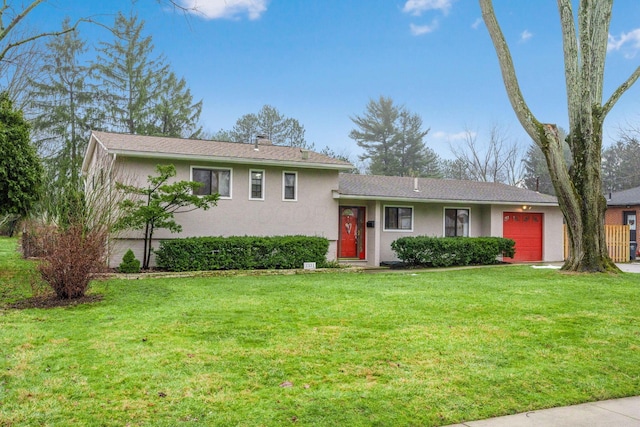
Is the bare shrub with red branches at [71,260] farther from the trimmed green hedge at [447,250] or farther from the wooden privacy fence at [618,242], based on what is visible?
the wooden privacy fence at [618,242]

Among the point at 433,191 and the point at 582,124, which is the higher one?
the point at 582,124

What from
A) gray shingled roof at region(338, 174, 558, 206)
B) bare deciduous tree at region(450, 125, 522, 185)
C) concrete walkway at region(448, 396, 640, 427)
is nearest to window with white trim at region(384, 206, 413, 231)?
gray shingled roof at region(338, 174, 558, 206)

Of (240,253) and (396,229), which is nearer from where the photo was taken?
(240,253)

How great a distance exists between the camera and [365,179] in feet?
62.6

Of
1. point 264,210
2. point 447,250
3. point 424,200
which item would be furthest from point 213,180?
point 447,250

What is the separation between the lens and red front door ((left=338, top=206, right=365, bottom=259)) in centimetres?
1723

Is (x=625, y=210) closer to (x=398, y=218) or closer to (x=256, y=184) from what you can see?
(x=398, y=218)

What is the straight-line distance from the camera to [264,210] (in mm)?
15266

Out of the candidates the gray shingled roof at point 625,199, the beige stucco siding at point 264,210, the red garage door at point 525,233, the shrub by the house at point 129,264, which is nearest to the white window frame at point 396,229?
the beige stucco siding at point 264,210

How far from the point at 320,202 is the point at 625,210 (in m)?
16.6

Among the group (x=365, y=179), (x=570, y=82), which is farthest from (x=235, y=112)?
(x=570, y=82)

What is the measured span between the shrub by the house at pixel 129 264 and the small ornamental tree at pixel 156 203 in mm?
697

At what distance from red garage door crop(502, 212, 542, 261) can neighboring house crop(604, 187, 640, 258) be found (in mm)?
5910

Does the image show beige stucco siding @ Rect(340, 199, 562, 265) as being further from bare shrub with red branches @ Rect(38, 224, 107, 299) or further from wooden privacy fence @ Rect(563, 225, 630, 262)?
bare shrub with red branches @ Rect(38, 224, 107, 299)
